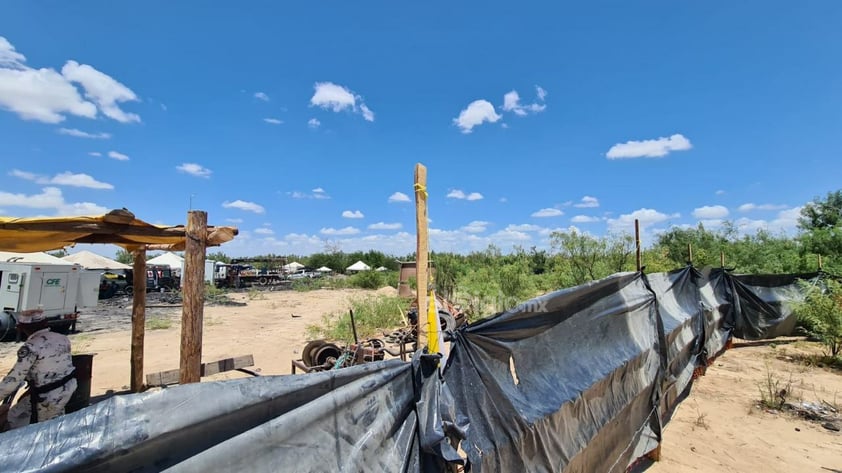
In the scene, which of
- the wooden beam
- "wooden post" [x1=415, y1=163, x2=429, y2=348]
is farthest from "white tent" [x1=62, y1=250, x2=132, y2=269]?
"wooden post" [x1=415, y1=163, x2=429, y2=348]

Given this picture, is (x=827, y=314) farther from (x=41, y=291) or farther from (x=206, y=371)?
(x=41, y=291)

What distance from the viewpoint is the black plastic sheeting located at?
1.10 m

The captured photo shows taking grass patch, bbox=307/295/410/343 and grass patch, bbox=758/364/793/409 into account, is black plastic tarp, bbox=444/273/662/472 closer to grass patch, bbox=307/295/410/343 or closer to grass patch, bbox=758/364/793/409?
grass patch, bbox=758/364/793/409

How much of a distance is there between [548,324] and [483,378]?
0.86m

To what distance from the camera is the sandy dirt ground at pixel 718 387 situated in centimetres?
427

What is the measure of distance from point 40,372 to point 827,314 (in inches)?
491

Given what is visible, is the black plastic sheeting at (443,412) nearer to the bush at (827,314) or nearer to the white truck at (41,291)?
the bush at (827,314)

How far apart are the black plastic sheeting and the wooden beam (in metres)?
4.40

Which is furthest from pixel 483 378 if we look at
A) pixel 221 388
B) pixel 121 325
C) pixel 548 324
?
pixel 121 325

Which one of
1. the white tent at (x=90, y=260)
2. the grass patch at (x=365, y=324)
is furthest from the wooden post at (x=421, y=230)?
the white tent at (x=90, y=260)

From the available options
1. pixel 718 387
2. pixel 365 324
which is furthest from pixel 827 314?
pixel 365 324

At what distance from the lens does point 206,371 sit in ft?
17.5

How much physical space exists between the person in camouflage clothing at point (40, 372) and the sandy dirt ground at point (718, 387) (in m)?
3.04

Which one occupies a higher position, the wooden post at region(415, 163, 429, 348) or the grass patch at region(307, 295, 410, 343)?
the wooden post at region(415, 163, 429, 348)
